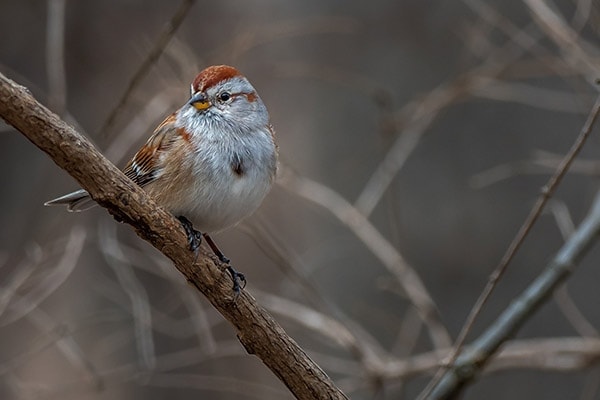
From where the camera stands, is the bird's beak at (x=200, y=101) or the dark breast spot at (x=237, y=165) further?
the bird's beak at (x=200, y=101)

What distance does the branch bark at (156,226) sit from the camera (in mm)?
2173

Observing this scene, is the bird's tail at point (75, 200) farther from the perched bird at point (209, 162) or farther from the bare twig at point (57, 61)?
the bare twig at point (57, 61)

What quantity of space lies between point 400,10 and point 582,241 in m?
2.57

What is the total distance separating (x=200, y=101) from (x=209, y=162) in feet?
0.84

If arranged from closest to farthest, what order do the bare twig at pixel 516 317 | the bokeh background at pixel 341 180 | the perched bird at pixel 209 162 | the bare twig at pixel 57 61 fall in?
the perched bird at pixel 209 162 → the bare twig at pixel 57 61 → the bare twig at pixel 516 317 → the bokeh background at pixel 341 180

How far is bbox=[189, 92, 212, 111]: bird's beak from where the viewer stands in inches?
121

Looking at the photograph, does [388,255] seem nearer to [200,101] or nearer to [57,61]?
[200,101]

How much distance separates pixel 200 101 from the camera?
308cm

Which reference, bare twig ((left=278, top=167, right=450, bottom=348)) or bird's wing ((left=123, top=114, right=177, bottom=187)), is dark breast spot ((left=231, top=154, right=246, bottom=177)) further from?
bare twig ((left=278, top=167, right=450, bottom=348))

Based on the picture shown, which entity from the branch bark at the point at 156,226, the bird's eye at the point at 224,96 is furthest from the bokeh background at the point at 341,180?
the branch bark at the point at 156,226

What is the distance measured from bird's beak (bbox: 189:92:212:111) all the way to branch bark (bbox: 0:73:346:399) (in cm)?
68

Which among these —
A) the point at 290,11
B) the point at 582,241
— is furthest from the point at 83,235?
the point at 290,11

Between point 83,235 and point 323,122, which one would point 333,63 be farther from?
point 83,235

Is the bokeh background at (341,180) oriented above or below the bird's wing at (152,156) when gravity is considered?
above
